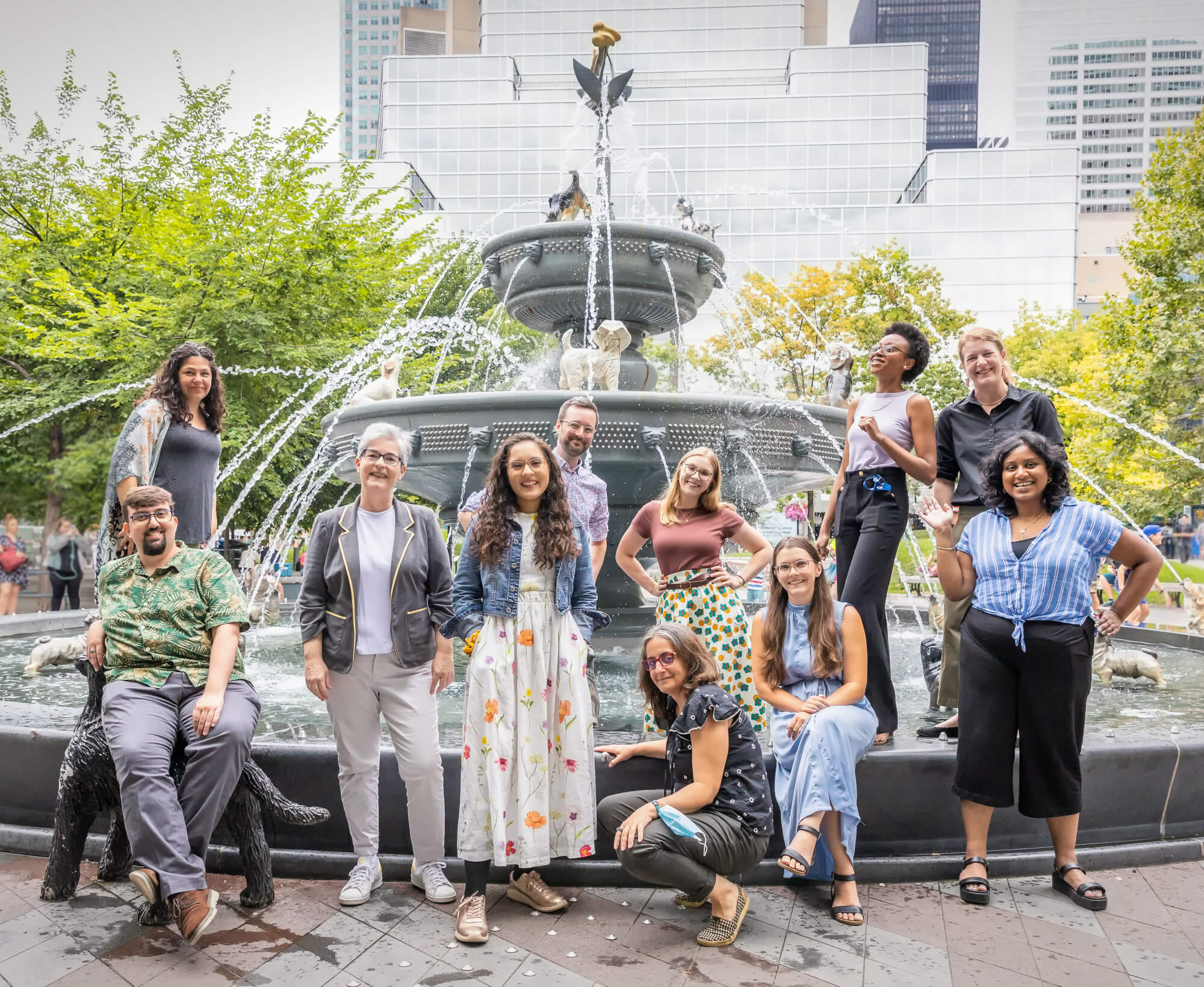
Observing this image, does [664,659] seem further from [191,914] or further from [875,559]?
[191,914]

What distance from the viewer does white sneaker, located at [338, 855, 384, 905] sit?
11.2 ft

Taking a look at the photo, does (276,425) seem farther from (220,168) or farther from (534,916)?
(534,916)

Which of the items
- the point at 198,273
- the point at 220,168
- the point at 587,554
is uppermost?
the point at 220,168

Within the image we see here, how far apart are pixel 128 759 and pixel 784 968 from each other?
2314 mm

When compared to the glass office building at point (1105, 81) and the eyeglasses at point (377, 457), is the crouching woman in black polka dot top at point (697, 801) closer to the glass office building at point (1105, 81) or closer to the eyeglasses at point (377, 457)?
the eyeglasses at point (377, 457)

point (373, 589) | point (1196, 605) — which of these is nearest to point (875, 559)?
point (373, 589)

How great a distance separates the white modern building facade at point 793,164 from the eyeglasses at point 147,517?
46.1 meters

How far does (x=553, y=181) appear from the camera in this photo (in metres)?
54.0

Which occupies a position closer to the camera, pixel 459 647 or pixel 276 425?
pixel 459 647

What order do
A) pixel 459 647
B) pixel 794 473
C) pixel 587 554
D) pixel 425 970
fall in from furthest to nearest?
pixel 794 473 → pixel 459 647 → pixel 587 554 → pixel 425 970

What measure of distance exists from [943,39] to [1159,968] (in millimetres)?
189988

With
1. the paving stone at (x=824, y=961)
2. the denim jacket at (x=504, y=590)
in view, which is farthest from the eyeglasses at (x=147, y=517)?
the paving stone at (x=824, y=961)

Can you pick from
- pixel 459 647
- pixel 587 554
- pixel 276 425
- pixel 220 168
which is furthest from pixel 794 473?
pixel 220 168

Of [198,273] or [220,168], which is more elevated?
[220,168]
